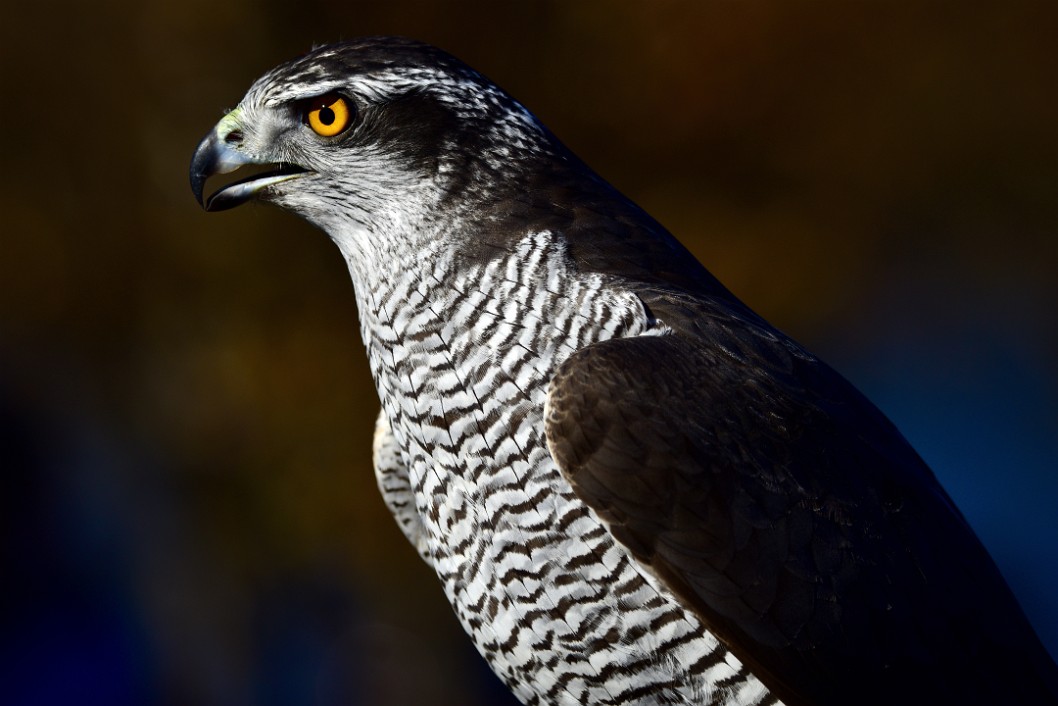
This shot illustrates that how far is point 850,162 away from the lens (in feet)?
18.3

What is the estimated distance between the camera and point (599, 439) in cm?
186

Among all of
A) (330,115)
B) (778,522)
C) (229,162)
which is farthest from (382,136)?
(778,522)

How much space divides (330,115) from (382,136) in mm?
118

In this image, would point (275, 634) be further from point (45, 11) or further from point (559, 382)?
point (559, 382)

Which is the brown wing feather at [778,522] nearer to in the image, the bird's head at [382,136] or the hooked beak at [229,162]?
the bird's head at [382,136]

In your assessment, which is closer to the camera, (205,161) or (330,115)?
(330,115)

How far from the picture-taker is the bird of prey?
189cm

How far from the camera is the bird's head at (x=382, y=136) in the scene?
2.13 m

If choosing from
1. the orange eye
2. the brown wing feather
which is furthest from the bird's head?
the brown wing feather

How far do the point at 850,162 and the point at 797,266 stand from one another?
1.98 feet

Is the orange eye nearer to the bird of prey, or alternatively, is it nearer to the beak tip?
the bird of prey

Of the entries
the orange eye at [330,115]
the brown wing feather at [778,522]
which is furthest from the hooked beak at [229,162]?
the brown wing feather at [778,522]

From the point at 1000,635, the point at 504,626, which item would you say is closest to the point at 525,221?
the point at 504,626

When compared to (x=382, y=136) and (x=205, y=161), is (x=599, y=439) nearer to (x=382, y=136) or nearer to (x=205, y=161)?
(x=382, y=136)
